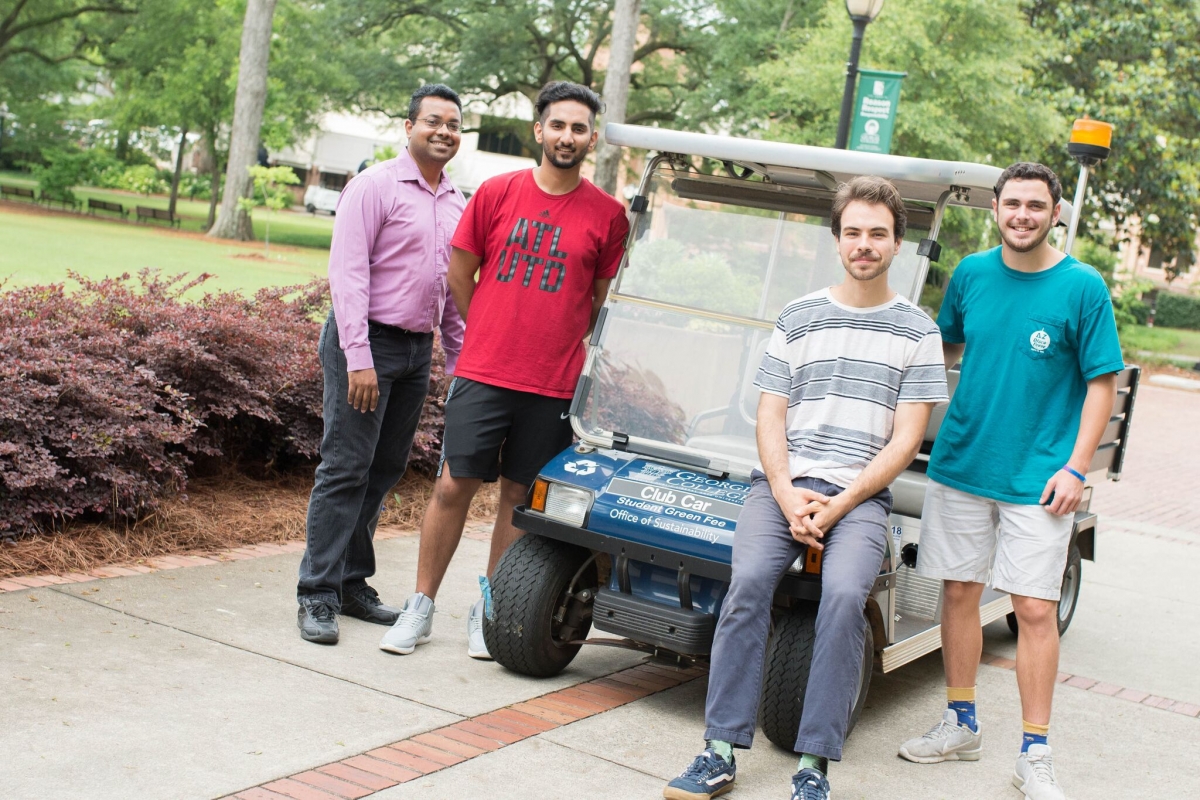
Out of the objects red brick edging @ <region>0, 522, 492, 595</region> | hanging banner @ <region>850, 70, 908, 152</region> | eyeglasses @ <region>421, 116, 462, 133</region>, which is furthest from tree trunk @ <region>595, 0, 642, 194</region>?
eyeglasses @ <region>421, 116, 462, 133</region>

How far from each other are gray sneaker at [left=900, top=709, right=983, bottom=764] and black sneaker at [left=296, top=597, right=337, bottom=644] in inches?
80.1

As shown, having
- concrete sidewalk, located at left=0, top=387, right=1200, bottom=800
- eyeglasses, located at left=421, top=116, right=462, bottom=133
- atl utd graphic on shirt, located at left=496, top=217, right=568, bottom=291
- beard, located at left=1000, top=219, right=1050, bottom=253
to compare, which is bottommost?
concrete sidewalk, located at left=0, top=387, right=1200, bottom=800

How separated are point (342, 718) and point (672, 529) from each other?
1.17 meters

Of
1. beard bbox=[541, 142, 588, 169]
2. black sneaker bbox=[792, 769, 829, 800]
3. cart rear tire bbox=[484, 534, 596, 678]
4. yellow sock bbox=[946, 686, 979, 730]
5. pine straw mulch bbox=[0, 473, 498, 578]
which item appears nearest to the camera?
black sneaker bbox=[792, 769, 829, 800]

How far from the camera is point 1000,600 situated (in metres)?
5.30

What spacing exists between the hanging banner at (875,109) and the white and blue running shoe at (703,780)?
25.3ft

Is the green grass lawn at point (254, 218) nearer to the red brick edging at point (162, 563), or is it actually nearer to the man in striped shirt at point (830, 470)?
the red brick edging at point (162, 563)

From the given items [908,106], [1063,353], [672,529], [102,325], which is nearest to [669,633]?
[672,529]

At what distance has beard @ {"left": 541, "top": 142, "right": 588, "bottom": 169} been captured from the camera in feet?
14.7

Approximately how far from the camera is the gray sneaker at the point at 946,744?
416 cm

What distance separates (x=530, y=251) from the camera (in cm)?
457

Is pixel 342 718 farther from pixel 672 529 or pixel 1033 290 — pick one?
pixel 1033 290

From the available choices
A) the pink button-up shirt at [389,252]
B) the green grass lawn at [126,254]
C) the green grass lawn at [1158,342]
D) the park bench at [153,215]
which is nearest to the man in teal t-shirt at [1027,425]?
the pink button-up shirt at [389,252]

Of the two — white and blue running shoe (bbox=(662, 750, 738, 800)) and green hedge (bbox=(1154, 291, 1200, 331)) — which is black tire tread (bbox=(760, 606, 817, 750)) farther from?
green hedge (bbox=(1154, 291, 1200, 331))
